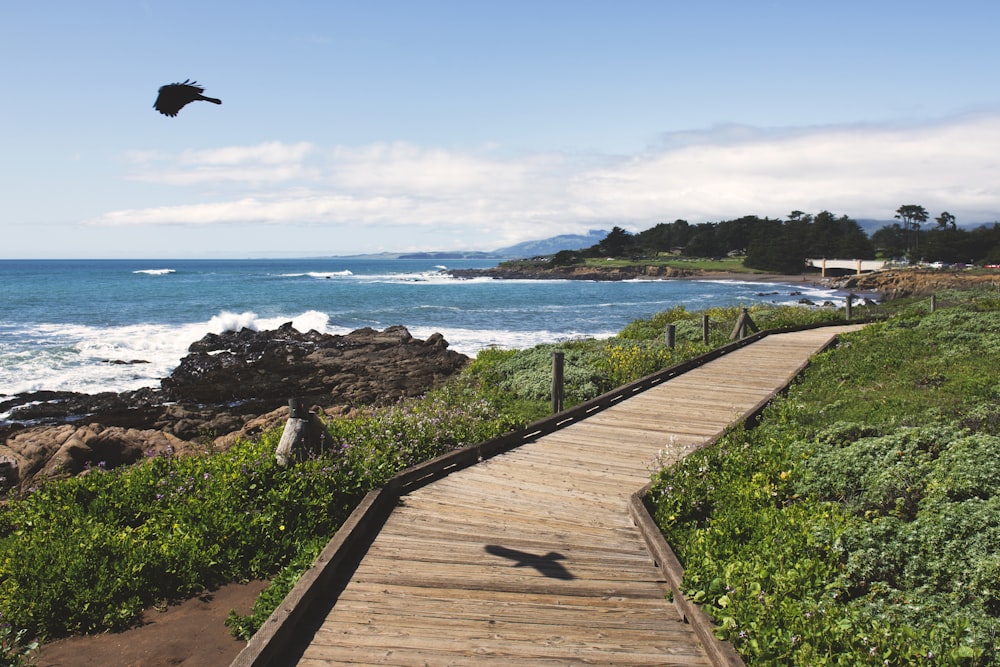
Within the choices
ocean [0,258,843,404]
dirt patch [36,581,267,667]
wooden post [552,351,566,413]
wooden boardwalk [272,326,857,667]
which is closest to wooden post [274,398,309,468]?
wooden boardwalk [272,326,857,667]

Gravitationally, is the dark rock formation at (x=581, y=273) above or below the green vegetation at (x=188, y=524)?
above

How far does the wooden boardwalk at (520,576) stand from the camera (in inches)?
209

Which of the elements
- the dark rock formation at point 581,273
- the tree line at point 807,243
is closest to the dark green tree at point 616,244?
the tree line at point 807,243

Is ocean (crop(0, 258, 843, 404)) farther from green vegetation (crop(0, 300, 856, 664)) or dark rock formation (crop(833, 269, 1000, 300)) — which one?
green vegetation (crop(0, 300, 856, 664))

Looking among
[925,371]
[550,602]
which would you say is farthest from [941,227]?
[550,602]

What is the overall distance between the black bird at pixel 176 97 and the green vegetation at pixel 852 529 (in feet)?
19.8

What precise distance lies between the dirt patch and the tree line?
391 feet

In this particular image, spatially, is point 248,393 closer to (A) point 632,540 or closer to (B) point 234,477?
(B) point 234,477

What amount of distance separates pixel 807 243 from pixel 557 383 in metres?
135

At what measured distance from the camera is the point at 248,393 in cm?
2639

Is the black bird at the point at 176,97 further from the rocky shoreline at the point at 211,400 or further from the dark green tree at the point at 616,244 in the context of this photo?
the dark green tree at the point at 616,244

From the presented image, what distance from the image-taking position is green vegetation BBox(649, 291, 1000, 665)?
16.6ft

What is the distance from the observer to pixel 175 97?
18.8 ft

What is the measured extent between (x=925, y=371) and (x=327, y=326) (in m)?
45.1
